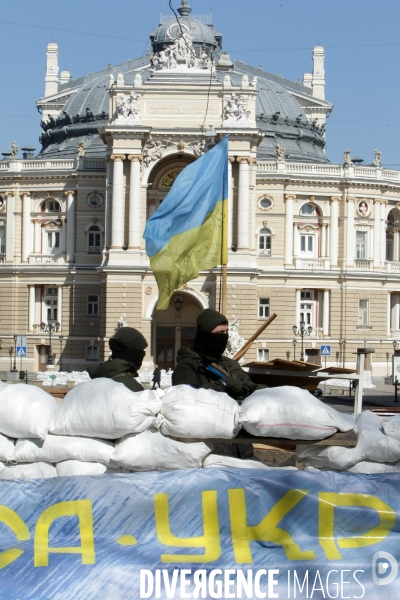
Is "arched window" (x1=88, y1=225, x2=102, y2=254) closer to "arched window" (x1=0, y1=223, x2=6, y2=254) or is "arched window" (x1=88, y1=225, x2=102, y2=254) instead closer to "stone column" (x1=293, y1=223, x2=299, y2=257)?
"arched window" (x1=0, y1=223, x2=6, y2=254)

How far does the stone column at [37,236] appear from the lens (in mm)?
54066

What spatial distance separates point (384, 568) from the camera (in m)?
6.66

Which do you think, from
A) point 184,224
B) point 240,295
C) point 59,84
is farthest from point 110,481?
point 59,84

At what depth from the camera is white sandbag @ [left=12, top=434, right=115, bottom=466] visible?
733cm

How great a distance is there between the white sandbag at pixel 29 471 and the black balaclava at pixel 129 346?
60.5 inches

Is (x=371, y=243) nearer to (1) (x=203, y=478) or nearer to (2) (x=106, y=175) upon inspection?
(2) (x=106, y=175)

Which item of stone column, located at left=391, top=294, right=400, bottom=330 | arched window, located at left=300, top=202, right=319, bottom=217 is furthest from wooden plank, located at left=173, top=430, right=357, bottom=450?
stone column, located at left=391, top=294, right=400, bottom=330

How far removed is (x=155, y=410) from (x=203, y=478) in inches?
23.7

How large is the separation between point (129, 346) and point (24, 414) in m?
1.51

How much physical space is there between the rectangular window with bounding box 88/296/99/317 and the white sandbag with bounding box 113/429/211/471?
150ft

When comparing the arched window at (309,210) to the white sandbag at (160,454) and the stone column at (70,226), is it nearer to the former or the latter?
the stone column at (70,226)

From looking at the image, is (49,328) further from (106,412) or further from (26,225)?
(106,412)

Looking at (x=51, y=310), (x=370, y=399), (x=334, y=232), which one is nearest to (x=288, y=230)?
(x=334, y=232)

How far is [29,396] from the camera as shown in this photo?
24.6 ft
